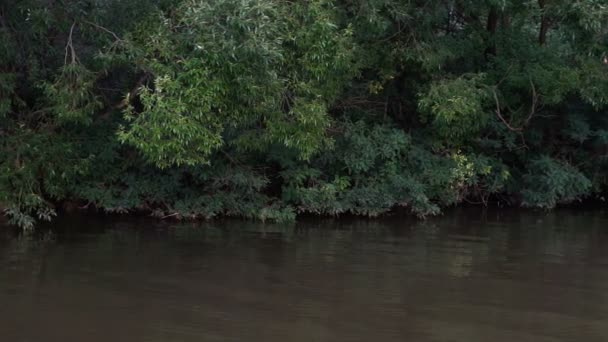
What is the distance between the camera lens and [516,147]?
14766mm

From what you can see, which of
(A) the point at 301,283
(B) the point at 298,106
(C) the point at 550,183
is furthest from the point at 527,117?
(A) the point at 301,283

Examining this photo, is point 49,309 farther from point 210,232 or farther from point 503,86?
point 503,86

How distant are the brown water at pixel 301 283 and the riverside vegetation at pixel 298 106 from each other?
2.30 feet

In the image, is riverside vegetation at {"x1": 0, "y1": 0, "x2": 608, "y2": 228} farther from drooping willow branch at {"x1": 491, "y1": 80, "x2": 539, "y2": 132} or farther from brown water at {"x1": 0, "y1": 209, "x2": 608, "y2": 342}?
brown water at {"x1": 0, "y1": 209, "x2": 608, "y2": 342}

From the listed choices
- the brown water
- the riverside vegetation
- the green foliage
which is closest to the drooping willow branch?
the riverside vegetation

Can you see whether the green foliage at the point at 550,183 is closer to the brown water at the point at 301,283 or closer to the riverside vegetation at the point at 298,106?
the riverside vegetation at the point at 298,106

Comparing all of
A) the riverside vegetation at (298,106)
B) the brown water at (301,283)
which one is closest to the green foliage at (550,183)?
the riverside vegetation at (298,106)

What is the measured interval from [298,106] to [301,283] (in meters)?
3.09

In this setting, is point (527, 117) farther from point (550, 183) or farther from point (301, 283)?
point (301, 283)

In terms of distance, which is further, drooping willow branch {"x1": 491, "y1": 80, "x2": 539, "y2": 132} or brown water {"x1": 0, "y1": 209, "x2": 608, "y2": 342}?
drooping willow branch {"x1": 491, "y1": 80, "x2": 539, "y2": 132}

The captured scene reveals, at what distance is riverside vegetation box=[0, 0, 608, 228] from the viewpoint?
10367 millimetres

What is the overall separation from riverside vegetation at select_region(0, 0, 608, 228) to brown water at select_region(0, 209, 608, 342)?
700 millimetres

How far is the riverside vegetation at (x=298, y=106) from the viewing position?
10.4 metres

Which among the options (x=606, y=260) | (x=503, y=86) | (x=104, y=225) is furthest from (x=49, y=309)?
(x=503, y=86)
